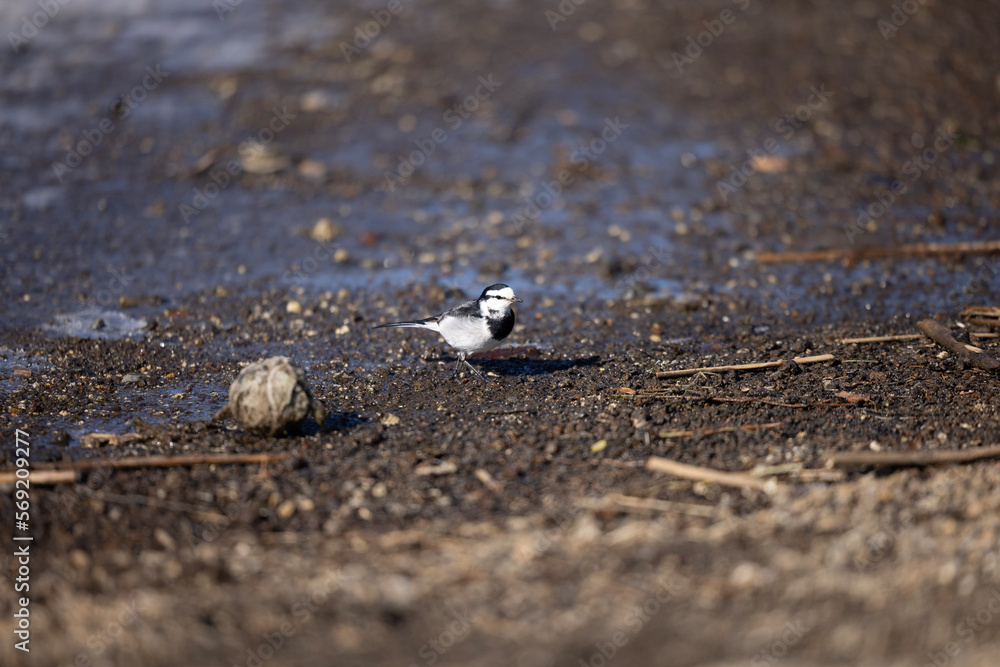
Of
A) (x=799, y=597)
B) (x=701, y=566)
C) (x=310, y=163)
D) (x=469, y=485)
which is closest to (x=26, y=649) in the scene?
(x=469, y=485)

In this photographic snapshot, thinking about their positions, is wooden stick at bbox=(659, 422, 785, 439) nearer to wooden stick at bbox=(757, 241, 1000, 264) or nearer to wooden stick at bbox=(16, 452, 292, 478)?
wooden stick at bbox=(16, 452, 292, 478)

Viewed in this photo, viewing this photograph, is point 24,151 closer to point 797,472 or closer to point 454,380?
point 454,380

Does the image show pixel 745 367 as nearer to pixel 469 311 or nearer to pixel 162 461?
pixel 469 311

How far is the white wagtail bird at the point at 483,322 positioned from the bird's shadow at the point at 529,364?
0.27 metres

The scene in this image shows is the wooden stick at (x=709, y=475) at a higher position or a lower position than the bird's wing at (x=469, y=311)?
higher

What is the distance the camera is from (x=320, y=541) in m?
4.12

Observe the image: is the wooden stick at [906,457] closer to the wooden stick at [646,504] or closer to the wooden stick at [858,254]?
the wooden stick at [646,504]

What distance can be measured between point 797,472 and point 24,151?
9.88m

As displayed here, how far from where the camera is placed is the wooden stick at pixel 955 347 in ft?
19.0

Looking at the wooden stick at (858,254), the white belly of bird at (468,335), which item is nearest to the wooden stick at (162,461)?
the white belly of bird at (468,335)

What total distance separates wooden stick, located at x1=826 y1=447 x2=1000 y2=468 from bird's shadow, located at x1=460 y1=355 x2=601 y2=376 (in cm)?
224

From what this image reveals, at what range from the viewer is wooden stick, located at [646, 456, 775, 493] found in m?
4.37

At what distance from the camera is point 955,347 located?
6.06 metres

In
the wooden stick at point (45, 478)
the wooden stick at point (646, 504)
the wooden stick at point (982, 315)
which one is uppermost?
the wooden stick at point (646, 504)
